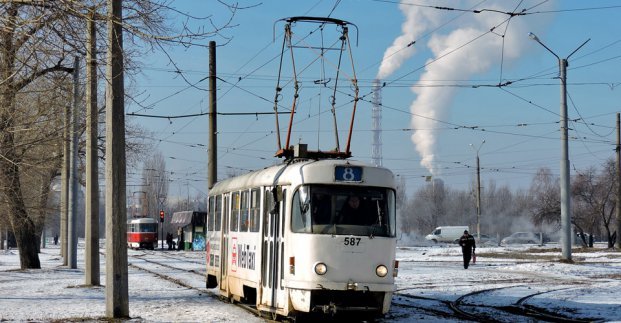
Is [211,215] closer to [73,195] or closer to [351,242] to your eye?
[351,242]

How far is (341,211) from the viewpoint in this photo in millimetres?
13500

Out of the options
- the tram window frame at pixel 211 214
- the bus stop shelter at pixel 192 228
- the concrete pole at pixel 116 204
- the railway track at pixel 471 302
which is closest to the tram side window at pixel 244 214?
the railway track at pixel 471 302

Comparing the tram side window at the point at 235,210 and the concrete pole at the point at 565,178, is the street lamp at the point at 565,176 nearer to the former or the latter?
the concrete pole at the point at 565,178

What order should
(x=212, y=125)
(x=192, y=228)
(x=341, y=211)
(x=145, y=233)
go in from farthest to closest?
(x=145, y=233) < (x=192, y=228) < (x=212, y=125) < (x=341, y=211)

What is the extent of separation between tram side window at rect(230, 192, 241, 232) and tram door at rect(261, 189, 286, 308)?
89.9 inches

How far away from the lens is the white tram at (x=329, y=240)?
1318cm

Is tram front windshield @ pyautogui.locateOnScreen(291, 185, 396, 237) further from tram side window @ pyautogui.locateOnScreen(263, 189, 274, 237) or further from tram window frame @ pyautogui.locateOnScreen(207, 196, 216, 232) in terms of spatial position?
tram window frame @ pyautogui.locateOnScreen(207, 196, 216, 232)

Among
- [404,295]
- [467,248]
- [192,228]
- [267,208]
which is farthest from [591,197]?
[267,208]

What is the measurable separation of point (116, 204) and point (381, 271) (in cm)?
487

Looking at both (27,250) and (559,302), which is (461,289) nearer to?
(559,302)

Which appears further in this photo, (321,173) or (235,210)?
(235,210)

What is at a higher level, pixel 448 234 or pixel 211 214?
pixel 211 214

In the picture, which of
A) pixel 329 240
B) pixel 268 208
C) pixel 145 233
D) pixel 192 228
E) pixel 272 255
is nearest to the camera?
pixel 329 240

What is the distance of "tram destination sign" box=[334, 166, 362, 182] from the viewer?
44.9ft
